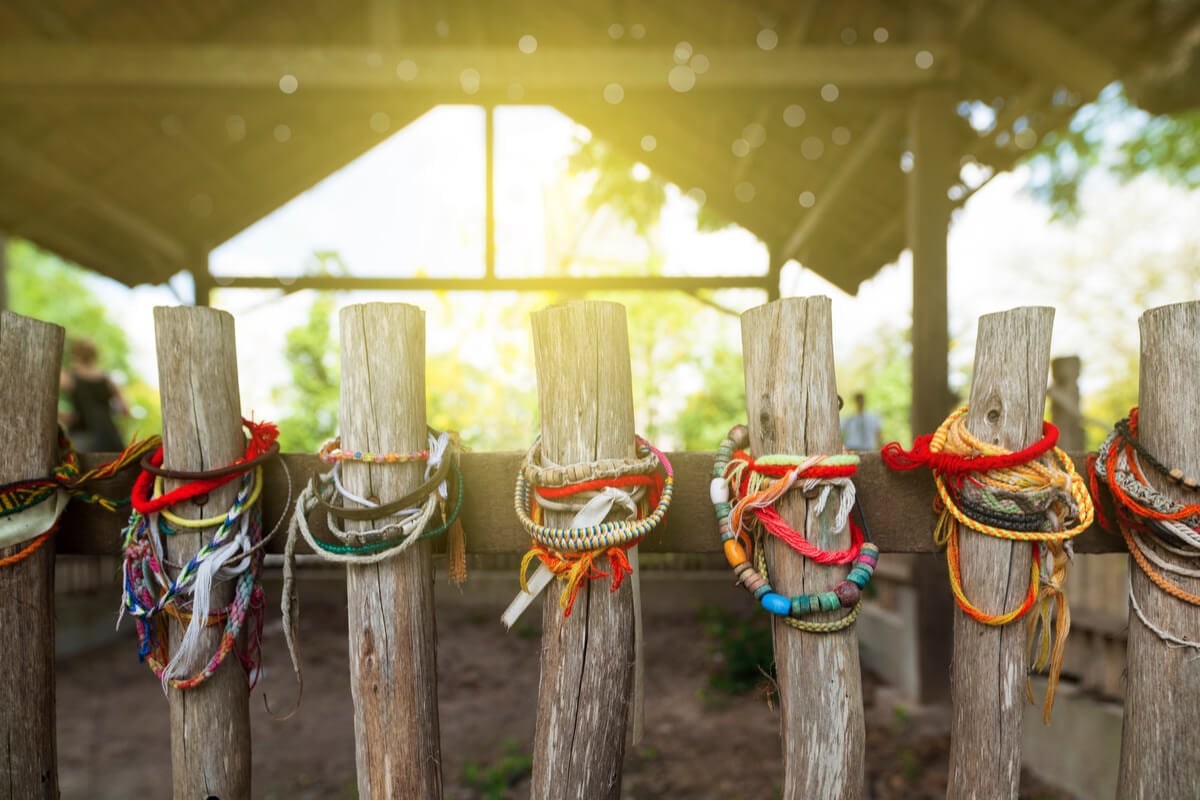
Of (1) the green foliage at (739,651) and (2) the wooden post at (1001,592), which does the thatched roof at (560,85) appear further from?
(1) the green foliage at (739,651)

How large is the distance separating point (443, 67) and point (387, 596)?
3.60 meters

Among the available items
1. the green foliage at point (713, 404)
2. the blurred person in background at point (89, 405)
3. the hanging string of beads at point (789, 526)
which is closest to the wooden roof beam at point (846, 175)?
the green foliage at point (713, 404)

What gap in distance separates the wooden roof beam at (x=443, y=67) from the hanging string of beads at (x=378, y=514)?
3.31 meters

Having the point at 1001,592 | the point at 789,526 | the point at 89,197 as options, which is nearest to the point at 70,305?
the point at 89,197

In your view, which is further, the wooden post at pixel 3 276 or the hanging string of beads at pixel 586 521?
the wooden post at pixel 3 276

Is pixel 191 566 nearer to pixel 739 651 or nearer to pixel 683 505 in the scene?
pixel 683 505

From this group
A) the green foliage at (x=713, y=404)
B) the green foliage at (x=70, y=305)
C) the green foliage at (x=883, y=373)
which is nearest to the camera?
the green foliage at (x=713, y=404)

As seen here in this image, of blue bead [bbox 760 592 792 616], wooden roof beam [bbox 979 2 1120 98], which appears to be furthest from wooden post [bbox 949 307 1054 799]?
wooden roof beam [bbox 979 2 1120 98]

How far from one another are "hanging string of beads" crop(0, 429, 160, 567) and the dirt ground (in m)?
1.98

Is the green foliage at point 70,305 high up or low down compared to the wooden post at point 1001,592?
up

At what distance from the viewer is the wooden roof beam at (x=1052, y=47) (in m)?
3.63

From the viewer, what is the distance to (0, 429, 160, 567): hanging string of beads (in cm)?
121

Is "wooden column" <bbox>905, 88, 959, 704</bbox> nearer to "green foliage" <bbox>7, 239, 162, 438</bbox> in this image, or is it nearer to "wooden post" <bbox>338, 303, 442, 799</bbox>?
"wooden post" <bbox>338, 303, 442, 799</bbox>

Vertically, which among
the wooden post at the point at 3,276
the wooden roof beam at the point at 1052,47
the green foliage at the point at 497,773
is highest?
the wooden roof beam at the point at 1052,47
